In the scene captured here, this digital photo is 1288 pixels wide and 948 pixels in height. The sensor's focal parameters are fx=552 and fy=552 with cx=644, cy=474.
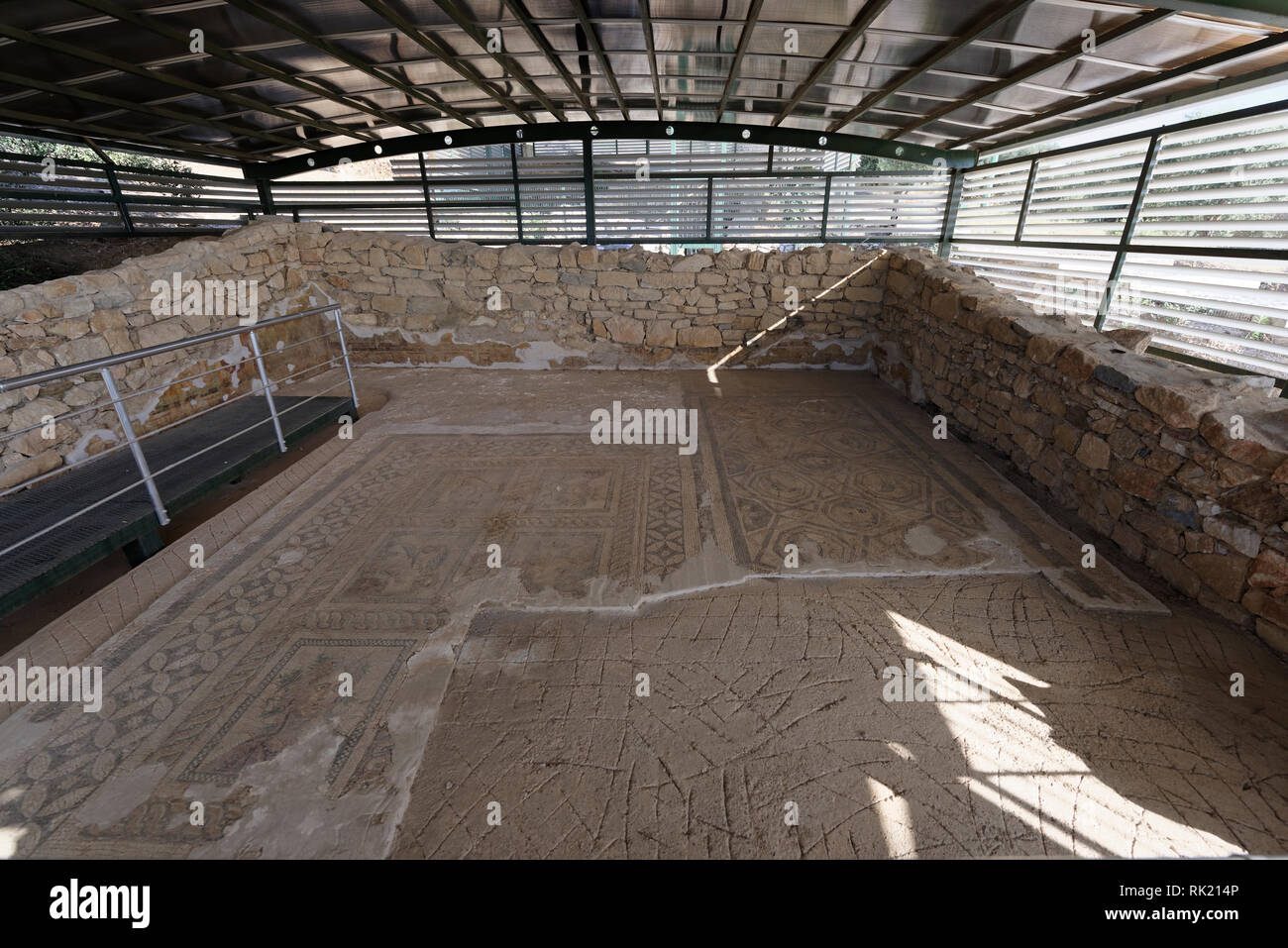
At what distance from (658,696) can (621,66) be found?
5936 millimetres

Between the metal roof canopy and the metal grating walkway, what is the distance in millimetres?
2842

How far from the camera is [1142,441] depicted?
303cm

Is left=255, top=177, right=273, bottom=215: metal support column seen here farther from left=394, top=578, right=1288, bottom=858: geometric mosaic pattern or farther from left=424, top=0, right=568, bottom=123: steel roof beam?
left=394, top=578, right=1288, bottom=858: geometric mosaic pattern

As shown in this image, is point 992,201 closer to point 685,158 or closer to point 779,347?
point 779,347

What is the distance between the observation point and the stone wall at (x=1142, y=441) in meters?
2.51

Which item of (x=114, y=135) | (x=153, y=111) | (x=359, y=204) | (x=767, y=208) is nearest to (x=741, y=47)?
(x=767, y=208)

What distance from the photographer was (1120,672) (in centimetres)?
240

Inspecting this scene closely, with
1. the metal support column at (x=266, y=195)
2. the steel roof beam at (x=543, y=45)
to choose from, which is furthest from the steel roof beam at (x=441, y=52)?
the metal support column at (x=266, y=195)

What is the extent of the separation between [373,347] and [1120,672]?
761cm

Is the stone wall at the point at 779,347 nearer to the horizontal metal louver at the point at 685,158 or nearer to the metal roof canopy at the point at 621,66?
the metal roof canopy at the point at 621,66

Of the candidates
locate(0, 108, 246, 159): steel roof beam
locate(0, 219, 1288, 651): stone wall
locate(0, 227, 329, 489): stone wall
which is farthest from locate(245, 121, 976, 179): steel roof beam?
locate(0, 227, 329, 489): stone wall

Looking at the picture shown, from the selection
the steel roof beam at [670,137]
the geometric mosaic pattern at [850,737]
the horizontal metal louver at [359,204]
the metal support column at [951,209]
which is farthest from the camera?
the horizontal metal louver at [359,204]

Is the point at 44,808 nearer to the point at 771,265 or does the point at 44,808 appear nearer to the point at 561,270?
the point at 561,270

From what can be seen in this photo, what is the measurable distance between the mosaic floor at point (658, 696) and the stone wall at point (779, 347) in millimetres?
411
